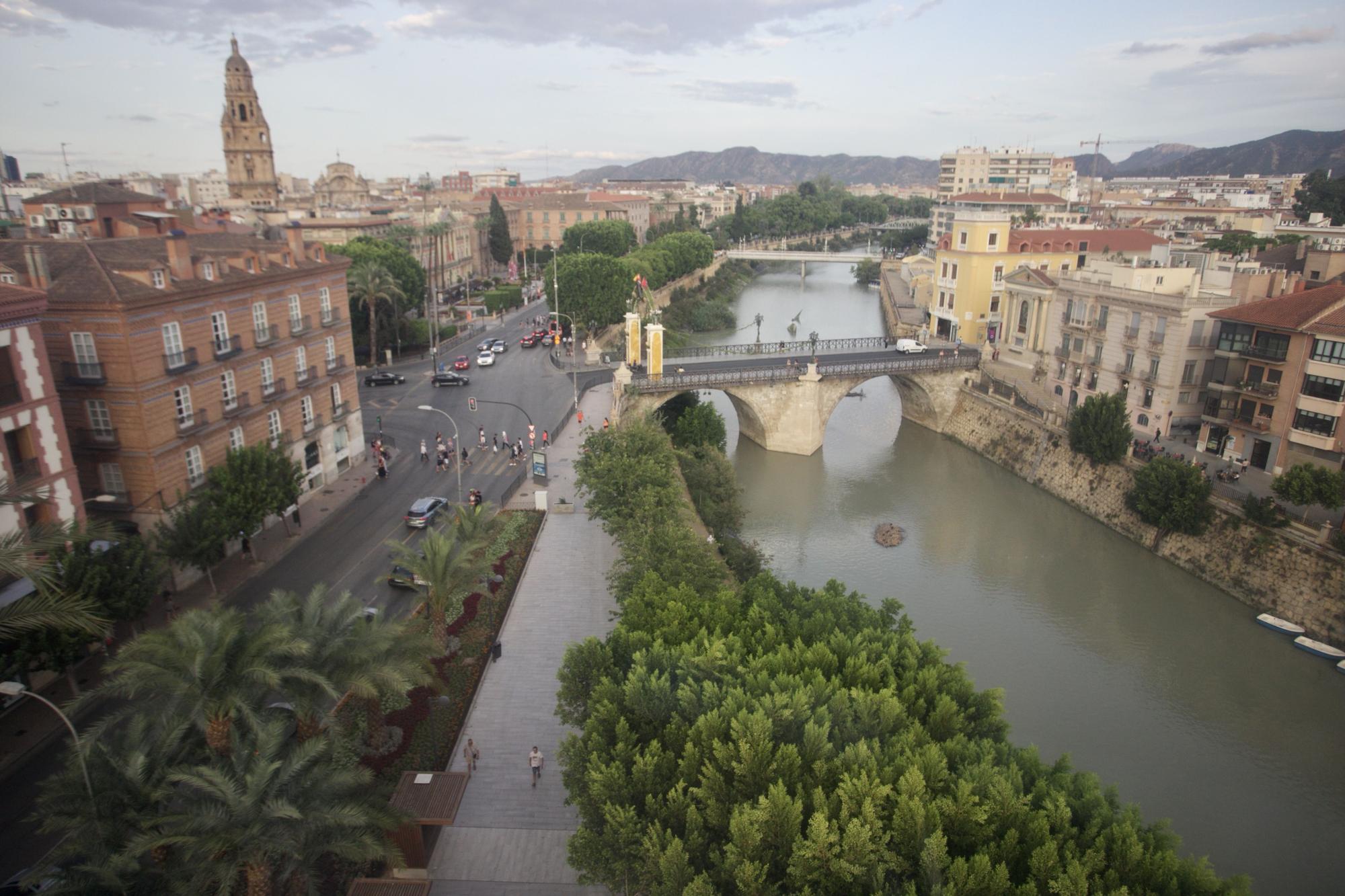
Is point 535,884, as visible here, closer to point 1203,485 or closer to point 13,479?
point 13,479

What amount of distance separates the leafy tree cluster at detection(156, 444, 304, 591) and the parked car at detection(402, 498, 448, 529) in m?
3.98

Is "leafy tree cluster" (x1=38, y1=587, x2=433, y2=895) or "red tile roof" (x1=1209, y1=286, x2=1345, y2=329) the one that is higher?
"red tile roof" (x1=1209, y1=286, x2=1345, y2=329)

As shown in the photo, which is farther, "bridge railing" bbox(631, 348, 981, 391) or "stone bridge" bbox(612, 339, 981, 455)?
"stone bridge" bbox(612, 339, 981, 455)

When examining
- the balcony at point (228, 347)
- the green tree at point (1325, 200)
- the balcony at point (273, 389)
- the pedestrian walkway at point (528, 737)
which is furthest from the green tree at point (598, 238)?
the green tree at point (1325, 200)

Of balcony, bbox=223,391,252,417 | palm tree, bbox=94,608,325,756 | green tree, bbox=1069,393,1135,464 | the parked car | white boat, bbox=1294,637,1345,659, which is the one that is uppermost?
balcony, bbox=223,391,252,417

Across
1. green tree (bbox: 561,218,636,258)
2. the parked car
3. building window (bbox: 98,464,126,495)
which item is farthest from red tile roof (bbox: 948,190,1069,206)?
building window (bbox: 98,464,126,495)

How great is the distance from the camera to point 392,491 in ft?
110

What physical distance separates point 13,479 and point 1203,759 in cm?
3007

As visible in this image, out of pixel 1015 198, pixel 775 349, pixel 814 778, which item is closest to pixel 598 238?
pixel 775 349

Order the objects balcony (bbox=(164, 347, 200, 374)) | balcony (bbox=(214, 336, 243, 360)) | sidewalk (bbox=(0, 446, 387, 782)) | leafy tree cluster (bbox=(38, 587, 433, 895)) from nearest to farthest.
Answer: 1. leafy tree cluster (bbox=(38, 587, 433, 895))
2. sidewalk (bbox=(0, 446, 387, 782))
3. balcony (bbox=(164, 347, 200, 374))
4. balcony (bbox=(214, 336, 243, 360))

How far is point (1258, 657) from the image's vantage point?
85.1 feet

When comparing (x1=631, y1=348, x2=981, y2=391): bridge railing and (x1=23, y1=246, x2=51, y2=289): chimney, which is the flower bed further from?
(x1=23, y1=246, x2=51, y2=289): chimney

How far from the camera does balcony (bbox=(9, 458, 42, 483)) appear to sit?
1885 centimetres

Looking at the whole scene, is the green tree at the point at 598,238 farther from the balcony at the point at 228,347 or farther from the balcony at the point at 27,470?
the balcony at the point at 27,470
